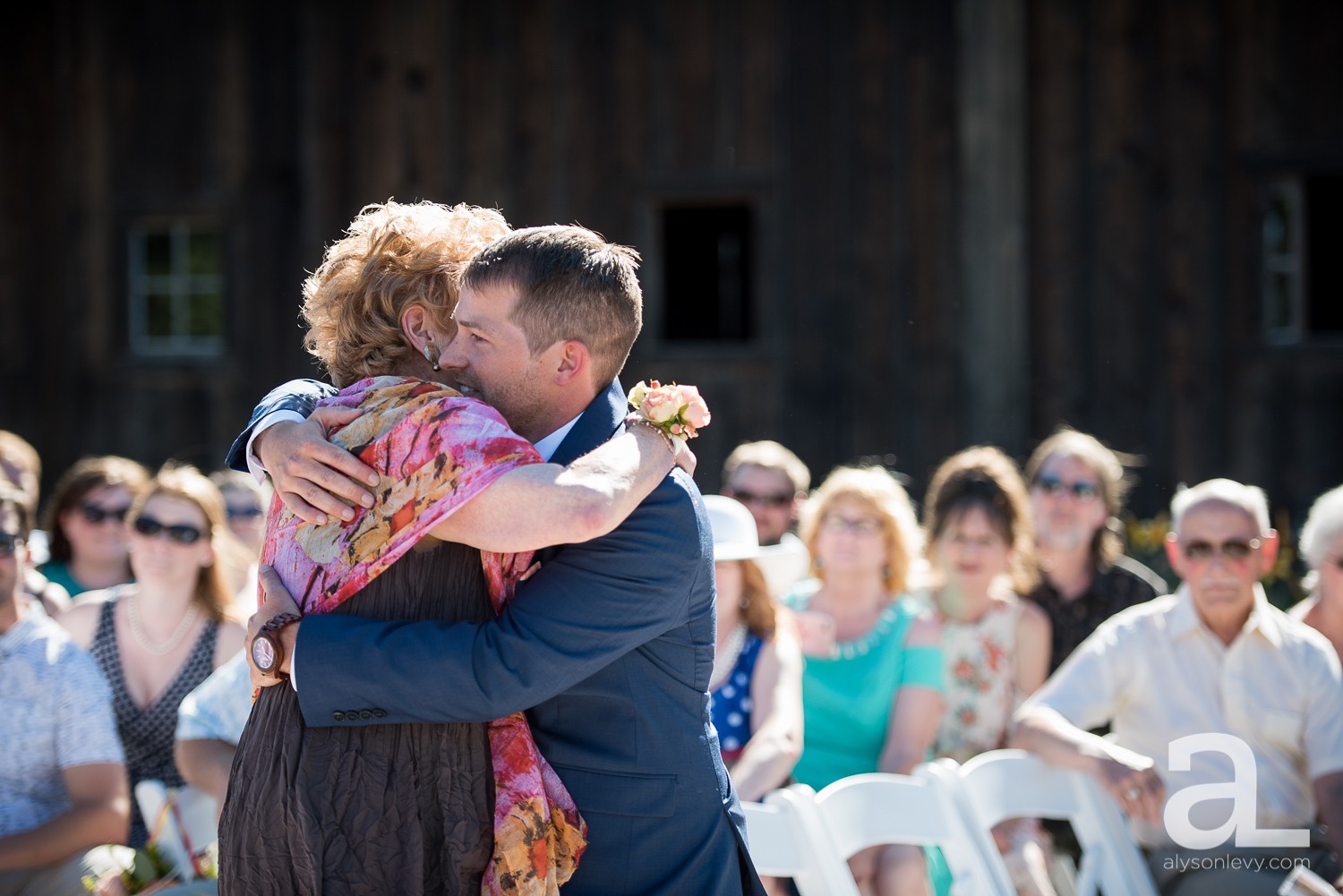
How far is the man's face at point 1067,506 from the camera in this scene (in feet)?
16.7

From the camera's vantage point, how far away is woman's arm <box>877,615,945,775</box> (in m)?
4.15

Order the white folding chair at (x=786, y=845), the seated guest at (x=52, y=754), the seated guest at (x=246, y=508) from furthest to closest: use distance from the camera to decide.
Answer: the seated guest at (x=246, y=508)
the seated guest at (x=52, y=754)
the white folding chair at (x=786, y=845)

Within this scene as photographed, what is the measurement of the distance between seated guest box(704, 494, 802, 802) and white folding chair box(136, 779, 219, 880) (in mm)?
1507

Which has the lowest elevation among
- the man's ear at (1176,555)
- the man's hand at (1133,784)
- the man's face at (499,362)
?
the man's hand at (1133,784)

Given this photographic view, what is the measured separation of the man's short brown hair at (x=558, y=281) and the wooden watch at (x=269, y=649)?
22.4 inches

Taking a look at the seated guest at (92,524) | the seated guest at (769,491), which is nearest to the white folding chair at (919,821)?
the seated guest at (769,491)

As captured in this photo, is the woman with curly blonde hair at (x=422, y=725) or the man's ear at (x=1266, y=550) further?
the man's ear at (x=1266, y=550)

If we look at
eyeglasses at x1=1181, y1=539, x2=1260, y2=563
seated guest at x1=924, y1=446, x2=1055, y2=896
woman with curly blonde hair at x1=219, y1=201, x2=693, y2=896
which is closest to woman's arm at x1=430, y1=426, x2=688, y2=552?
woman with curly blonde hair at x1=219, y1=201, x2=693, y2=896

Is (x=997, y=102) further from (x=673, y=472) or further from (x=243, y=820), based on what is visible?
(x=243, y=820)

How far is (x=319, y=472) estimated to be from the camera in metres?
1.91

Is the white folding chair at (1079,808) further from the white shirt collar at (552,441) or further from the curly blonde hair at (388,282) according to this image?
the curly blonde hair at (388,282)

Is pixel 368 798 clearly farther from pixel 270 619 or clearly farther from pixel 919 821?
pixel 919 821

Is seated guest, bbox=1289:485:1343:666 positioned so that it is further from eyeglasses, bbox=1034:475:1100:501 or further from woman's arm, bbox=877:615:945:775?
woman's arm, bbox=877:615:945:775

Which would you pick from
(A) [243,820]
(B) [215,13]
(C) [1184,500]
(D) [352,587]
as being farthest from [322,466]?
(B) [215,13]
